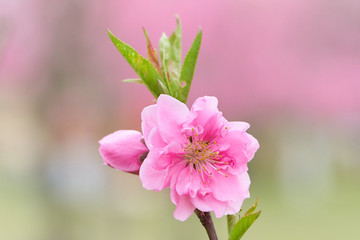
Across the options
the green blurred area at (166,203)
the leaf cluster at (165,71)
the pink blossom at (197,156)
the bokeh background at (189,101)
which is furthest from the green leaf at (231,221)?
the green blurred area at (166,203)

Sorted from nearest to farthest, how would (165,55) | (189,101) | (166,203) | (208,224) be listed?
(208,224)
(165,55)
(189,101)
(166,203)

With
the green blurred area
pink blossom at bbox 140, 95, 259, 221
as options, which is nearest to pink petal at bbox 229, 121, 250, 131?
pink blossom at bbox 140, 95, 259, 221

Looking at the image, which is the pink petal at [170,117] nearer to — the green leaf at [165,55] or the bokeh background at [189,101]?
the green leaf at [165,55]

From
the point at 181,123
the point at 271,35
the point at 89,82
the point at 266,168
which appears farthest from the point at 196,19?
→ the point at 181,123

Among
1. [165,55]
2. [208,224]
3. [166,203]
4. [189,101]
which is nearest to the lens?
[208,224]

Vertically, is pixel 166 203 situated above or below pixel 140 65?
below

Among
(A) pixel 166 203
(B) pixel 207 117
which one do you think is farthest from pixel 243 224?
(A) pixel 166 203

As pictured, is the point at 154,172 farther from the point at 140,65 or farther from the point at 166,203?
the point at 166,203
